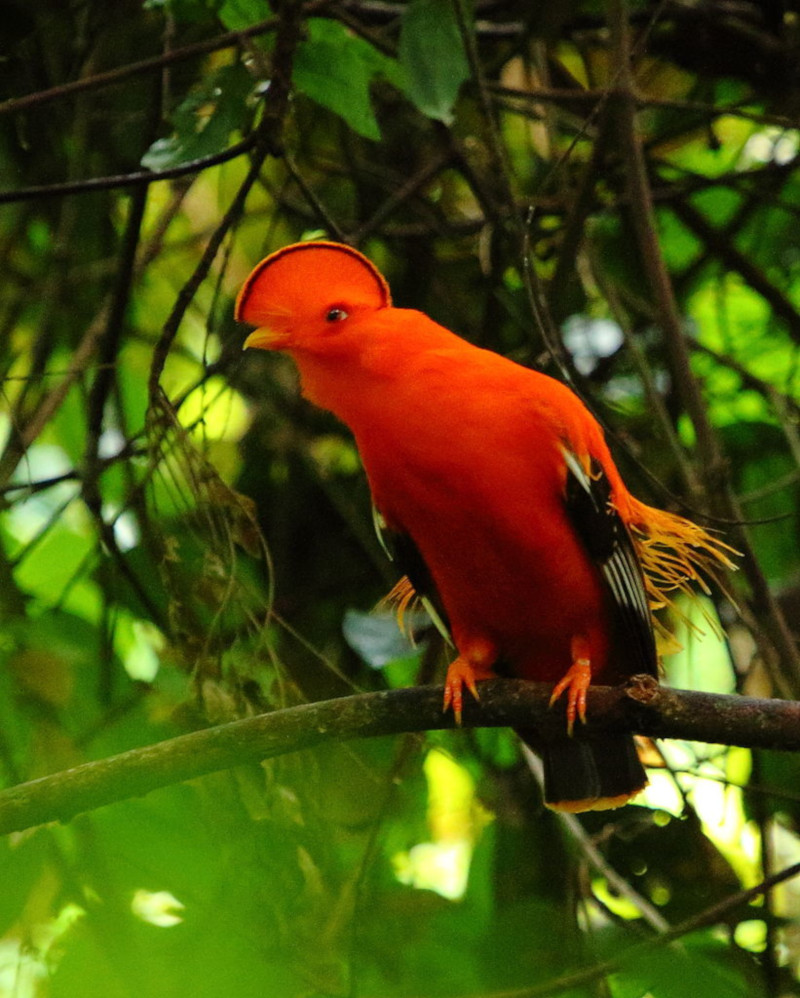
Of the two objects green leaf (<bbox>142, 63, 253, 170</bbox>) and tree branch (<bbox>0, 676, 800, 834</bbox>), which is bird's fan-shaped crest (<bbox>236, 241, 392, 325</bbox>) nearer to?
green leaf (<bbox>142, 63, 253, 170</bbox>)

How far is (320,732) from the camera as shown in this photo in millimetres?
2135

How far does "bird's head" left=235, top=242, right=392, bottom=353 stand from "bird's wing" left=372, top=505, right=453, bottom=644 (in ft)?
1.36

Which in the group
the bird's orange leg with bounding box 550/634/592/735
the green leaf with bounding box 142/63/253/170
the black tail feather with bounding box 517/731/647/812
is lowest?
the black tail feather with bounding box 517/731/647/812

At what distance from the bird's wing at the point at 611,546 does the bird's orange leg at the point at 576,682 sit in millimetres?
100

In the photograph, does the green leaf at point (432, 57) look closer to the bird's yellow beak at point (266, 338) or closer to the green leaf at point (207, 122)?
the green leaf at point (207, 122)

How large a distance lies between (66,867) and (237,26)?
1859 millimetres

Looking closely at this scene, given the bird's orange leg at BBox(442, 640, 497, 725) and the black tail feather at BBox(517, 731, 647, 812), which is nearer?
the bird's orange leg at BBox(442, 640, 497, 725)

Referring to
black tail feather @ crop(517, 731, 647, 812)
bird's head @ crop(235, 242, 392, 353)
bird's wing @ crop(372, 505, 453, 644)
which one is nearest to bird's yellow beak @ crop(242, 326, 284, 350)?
bird's head @ crop(235, 242, 392, 353)

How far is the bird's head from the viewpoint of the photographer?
2439 mm

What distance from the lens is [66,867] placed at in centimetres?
237

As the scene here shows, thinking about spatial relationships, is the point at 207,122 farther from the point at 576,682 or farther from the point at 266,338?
the point at 576,682

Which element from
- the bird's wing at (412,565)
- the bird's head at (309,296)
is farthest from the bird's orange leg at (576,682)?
the bird's head at (309,296)

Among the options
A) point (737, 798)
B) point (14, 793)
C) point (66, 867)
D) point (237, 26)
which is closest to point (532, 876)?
point (737, 798)

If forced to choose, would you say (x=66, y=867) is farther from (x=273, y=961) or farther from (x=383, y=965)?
(x=383, y=965)
